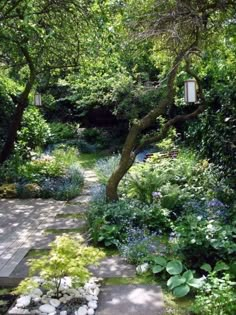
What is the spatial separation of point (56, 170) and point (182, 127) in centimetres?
423

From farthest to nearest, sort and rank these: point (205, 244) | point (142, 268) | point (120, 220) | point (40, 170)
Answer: point (40, 170) → point (120, 220) → point (142, 268) → point (205, 244)

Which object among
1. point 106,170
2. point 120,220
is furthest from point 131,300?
point 106,170

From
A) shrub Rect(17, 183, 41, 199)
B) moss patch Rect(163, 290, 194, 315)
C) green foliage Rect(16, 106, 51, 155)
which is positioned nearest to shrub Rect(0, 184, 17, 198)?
shrub Rect(17, 183, 41, 199)

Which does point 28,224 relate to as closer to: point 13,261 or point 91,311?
point 13,261

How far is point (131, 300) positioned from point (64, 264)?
2.14 feet

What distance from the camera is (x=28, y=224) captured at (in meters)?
5.84

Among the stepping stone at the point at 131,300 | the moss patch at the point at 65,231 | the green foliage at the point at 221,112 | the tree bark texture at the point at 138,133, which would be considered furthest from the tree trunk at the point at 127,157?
the stepping stone at the point at 131,300

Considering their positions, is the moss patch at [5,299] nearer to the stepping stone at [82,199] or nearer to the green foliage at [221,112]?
the stepping stone at [82,199]

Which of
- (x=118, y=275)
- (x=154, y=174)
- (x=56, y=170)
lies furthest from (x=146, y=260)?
(x=56, y=170)

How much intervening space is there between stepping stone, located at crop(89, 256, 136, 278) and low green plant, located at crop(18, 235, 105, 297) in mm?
550

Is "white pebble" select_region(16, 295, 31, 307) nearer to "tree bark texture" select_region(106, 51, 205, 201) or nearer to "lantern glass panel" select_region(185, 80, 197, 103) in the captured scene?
"tree bark texture" select_region(106, 51, 205, 201)

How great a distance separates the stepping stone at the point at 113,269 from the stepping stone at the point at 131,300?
0.85 feet

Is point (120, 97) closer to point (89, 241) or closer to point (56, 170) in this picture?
point (56, 170)

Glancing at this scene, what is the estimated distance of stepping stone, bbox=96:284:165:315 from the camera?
3131mm
